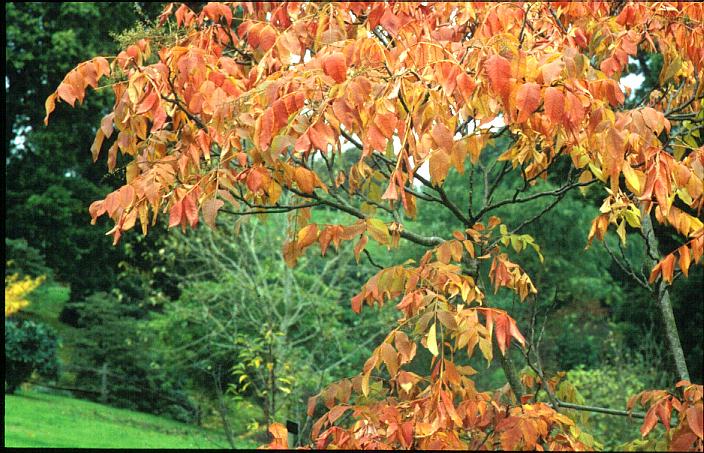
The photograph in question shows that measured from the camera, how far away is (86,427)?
9859 millimetres

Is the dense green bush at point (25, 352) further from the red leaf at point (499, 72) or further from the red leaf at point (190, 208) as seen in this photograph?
the red leaf at point (499, 72)

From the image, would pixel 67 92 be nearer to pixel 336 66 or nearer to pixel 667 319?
pixel 336 66

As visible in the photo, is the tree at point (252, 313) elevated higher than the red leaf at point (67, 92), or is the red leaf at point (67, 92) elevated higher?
the red leaf at point (67, 92)

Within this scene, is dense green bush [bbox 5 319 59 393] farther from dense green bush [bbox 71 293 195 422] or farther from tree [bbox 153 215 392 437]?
tree [bbox 153 215 392 437]

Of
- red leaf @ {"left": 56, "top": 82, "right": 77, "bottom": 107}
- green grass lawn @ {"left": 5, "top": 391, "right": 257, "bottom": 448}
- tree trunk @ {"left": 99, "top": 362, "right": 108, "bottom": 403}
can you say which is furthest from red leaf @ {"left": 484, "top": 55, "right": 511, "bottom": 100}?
tree trunk @ {"left": 99, "top": 362, "right": 108, "bottom": 403}

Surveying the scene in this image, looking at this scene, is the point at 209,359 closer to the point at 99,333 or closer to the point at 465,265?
the point at 99,333

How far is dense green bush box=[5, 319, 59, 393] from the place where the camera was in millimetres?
10453

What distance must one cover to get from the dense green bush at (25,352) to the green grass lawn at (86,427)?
11.8 inches

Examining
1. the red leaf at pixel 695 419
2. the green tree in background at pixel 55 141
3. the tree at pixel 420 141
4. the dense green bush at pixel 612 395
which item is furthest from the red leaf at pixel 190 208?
the green tree in background at pixel 55 141

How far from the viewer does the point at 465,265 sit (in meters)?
3.07

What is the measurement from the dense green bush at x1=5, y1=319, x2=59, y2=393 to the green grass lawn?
0.30 m

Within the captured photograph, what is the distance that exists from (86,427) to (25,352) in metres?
1.68

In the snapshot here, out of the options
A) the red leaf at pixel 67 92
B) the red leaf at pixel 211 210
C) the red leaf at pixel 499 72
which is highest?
the red leaf at pixel 67 92

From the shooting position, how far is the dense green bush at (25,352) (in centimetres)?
1045
